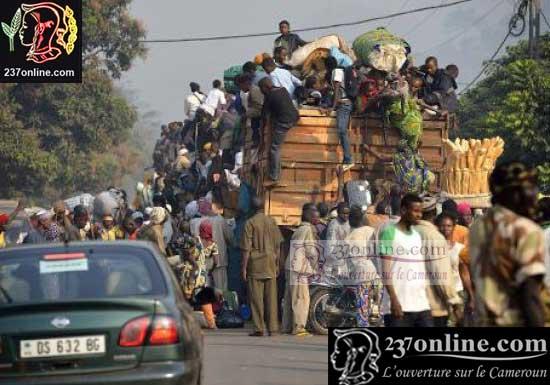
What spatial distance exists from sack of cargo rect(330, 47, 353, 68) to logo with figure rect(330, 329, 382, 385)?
13.8 metres

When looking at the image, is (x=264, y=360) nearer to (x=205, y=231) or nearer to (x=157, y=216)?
(x=205, y=231)

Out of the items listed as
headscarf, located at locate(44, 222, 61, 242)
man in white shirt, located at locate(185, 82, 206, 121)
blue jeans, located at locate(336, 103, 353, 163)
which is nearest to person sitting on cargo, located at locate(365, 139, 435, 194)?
blue jeans, located at locate(336, 103, 353, 163)

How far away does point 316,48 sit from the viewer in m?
22.2

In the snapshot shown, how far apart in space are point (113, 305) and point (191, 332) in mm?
610

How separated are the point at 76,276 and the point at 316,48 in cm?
1364

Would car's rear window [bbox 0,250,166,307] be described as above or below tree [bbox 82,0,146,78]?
below

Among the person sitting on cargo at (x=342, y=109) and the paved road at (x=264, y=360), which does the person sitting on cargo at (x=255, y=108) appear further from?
the paved road at (x=264, y=360)

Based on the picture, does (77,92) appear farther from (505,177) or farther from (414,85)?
(505,177)

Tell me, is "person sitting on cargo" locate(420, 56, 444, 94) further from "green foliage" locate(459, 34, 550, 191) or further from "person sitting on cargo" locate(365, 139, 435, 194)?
"green foliage" locate(459, 34, 550, 191)

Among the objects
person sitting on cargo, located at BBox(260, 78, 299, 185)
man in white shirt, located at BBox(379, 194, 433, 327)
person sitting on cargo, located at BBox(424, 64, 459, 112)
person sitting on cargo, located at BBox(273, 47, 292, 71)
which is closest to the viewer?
man in white shirt, located at BBox(379, 194, 433, 327)

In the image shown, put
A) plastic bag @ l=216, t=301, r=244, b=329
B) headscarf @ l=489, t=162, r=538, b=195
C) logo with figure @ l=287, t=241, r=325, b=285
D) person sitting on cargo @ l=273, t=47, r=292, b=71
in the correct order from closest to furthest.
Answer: headscarf @ l=489, t=162, r=538, b=195 < logo with figure @ l=287, t=241, r=325, b=285 < plastic bag @ l=216, t=301, r=244, b=329 < person sitting on cargo @ l=273, t=47, r=292, b=71

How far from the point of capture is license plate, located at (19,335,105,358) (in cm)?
837

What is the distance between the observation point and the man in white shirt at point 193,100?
28.5 metres

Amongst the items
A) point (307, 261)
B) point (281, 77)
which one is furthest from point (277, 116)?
point (307, 261)
